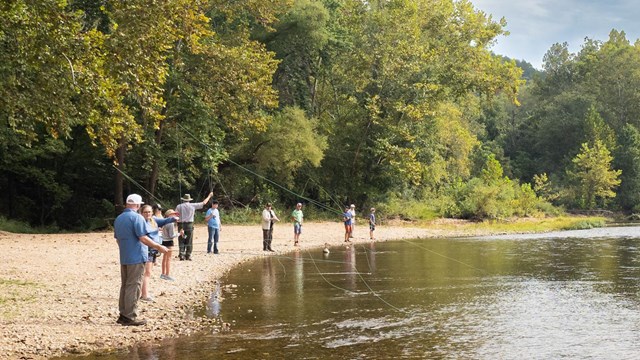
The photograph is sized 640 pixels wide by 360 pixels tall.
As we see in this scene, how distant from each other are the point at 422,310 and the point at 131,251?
5.49m

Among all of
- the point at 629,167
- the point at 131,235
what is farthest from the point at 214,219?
the point at 629,167

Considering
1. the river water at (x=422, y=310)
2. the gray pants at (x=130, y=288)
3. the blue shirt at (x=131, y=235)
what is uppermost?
the blue shirt at (x=131, y=235)

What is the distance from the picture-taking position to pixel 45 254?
19.0 metres

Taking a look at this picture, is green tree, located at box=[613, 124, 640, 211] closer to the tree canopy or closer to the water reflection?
the tree canopy

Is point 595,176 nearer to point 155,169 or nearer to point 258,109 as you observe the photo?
point 258,109

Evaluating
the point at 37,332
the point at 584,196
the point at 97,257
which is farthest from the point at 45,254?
the point at 584,196

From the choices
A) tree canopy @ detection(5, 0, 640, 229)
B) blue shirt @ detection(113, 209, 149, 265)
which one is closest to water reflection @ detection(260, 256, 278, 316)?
blue shirt @ detection(113, 209, 149, 265)

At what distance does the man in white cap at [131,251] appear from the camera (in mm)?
10016

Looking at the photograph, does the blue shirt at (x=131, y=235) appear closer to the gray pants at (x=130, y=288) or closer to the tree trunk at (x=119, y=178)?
the gray pants at (x=130, y=288)

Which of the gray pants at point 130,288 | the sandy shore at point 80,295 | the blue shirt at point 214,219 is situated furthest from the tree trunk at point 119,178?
the gray pants at point 130,288

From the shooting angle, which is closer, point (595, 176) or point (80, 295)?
point (80, 295)

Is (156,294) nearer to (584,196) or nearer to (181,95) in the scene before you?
(181,95)

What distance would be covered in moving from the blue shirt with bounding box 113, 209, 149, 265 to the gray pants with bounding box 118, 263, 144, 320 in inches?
4.5

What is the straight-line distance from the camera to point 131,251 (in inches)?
398
